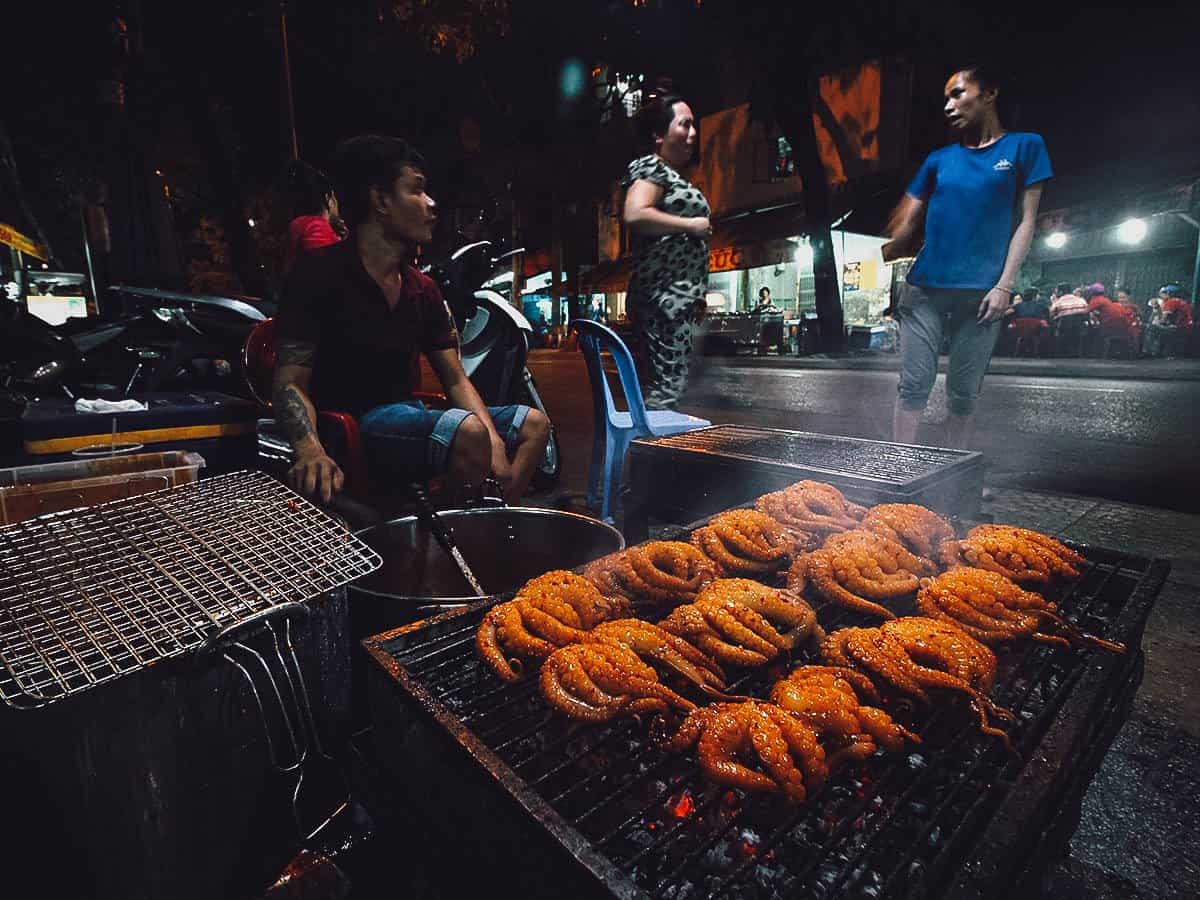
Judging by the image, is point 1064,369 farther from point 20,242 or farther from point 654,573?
point 20,242

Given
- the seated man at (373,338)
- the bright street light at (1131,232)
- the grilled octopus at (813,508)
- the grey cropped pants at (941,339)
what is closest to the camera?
the grilled octopus at (813,508)

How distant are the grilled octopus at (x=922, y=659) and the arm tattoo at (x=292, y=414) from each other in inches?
94.9

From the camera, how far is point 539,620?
1.78m

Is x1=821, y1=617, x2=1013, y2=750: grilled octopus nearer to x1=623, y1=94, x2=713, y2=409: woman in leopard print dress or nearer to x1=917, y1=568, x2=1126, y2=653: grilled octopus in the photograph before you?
x1=917, y1=568, x2=1126, y2=653: grilled octopus

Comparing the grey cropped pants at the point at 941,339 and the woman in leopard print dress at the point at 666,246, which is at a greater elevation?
the woman in leopard print dress at the point at 666,246

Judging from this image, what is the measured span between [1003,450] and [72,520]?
792 centimetres

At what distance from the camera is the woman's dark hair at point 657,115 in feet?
14.6

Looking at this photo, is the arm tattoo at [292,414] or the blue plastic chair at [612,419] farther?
the blue plastic chair at [612,419]

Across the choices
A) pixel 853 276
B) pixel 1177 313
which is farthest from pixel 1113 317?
pixel 853 276

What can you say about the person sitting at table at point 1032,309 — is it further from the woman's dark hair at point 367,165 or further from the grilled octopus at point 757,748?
the grilled octopus at point 757,748

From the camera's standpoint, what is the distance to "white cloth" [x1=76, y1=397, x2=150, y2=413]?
11.0ft

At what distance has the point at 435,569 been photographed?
9.16 ft

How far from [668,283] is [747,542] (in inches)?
109

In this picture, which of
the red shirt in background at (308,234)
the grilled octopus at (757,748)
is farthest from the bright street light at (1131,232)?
the grilled octopus at (757,748)
